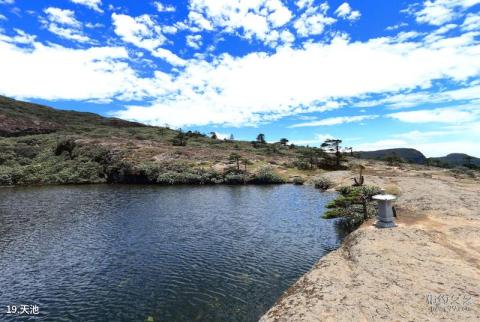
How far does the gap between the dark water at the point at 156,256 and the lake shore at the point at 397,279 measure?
3.12 m

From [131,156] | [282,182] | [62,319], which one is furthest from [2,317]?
[131,156]

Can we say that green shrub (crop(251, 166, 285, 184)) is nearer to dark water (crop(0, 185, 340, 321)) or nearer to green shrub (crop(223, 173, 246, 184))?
green shrub (crop(223, 173, 246, 184))

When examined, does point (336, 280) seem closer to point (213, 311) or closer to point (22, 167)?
point (213, 311)

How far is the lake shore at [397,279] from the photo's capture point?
14.1 meters

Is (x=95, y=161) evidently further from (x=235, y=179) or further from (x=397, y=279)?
(x=397, y=279)

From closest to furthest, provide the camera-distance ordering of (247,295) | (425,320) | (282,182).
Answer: (425,320) → (247,295) → (282,182)

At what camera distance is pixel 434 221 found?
29359 millimetres


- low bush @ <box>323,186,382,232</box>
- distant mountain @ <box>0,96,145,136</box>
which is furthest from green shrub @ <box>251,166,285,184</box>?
distant mountain @ <box>0,96,145,136</box>

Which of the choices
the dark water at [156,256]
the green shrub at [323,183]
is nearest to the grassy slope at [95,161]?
the green shrub at [323,183]

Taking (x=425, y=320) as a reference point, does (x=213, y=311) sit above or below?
below

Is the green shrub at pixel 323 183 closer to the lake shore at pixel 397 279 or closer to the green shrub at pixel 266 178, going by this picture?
the green shrub at pixel 266 178

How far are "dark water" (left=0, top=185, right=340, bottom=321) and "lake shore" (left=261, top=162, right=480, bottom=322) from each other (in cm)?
312

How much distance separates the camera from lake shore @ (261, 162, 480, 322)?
46.4 feet

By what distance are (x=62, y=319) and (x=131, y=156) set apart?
73.5m
